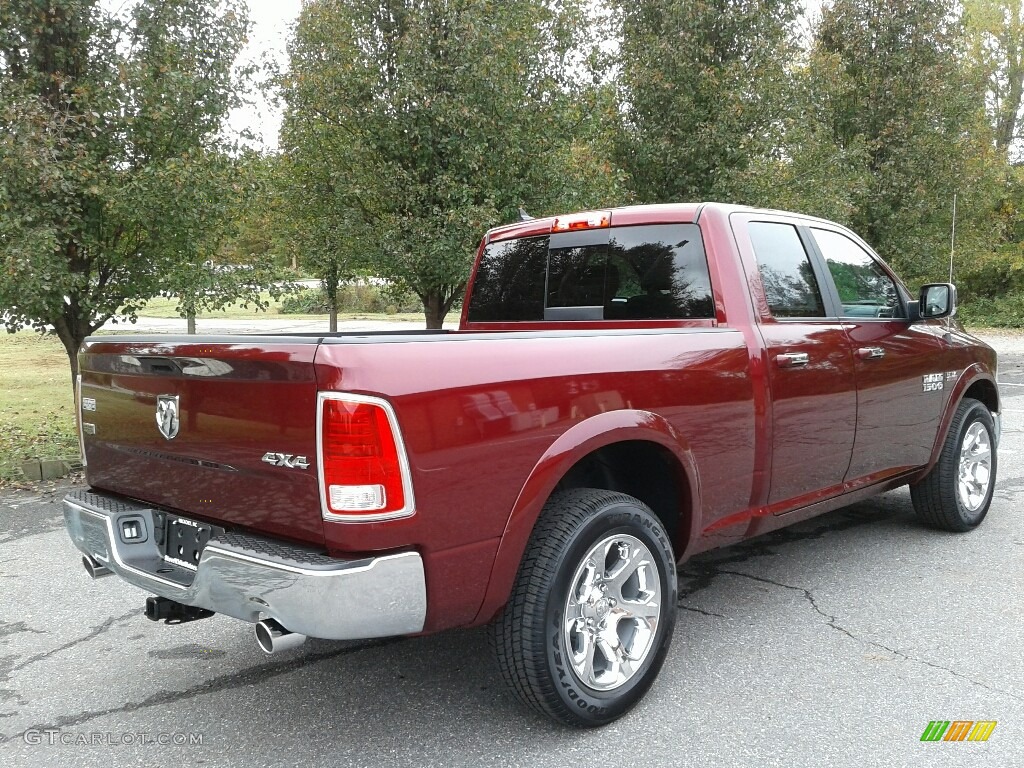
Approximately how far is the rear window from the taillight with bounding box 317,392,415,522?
5.92 ft

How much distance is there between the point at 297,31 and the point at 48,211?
4.08m

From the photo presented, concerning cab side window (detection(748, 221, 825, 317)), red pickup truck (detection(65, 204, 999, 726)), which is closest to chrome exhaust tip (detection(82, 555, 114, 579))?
red pickup truck (detection(65, 204, 999, 726))

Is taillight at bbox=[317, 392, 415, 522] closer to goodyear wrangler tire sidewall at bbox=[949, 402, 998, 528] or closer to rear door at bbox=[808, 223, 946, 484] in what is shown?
rear door at bbox=[808, 223, 946, 484]

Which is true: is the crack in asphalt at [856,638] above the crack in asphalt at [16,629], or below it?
above

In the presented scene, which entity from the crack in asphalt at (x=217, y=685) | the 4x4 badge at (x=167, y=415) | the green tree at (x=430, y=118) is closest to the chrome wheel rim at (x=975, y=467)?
the crack in asphalt at (x=217, y=685)

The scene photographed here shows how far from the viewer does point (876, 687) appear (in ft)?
10.2

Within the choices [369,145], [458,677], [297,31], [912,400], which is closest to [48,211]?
[369,145]

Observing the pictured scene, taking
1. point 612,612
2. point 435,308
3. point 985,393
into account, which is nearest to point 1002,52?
point 435,308

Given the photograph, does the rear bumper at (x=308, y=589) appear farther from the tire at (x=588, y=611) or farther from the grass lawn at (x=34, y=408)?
the grass lawn at (x=34, y=408)

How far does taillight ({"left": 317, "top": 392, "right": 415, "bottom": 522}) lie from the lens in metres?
2.27

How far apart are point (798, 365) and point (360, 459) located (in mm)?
2237

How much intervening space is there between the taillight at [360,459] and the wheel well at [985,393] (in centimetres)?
427

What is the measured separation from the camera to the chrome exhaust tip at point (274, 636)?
2.38 meters

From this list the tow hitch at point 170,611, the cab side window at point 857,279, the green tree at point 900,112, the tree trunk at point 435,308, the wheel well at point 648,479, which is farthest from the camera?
the green tree at point 900,112
